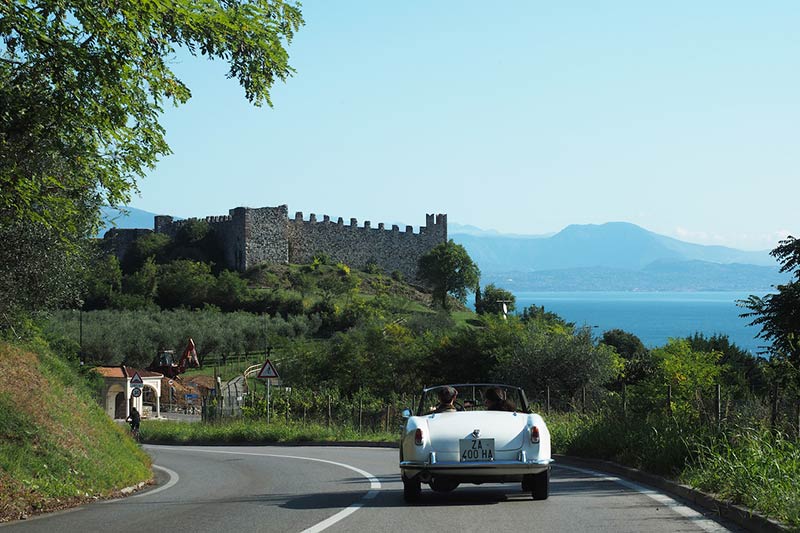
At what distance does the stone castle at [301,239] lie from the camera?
12025 centimetres

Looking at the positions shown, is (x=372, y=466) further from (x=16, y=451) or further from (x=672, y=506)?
(x=672, y=506)

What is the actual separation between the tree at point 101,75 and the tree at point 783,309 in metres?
9.78

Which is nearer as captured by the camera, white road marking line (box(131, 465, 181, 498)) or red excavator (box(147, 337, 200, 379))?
white road marking line (box(131, 465, 181, 498))

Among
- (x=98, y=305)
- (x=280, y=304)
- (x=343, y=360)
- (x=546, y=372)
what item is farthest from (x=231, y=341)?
(x=546, y=372)

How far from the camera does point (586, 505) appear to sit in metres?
11.9

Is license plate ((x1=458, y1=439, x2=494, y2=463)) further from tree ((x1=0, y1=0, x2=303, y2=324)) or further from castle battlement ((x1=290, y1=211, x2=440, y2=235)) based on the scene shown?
castle battlement ((x1=290, y1=211, x2=440, y2=235))

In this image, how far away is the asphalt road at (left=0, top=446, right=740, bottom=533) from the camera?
10.3 m

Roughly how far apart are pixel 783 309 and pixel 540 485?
26.1 feet

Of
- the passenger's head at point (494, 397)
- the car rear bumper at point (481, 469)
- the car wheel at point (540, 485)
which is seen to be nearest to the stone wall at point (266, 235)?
the passenger's head at point (494, 397)

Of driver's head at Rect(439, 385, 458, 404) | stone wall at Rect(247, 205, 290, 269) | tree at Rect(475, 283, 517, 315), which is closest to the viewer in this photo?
driver's head at Rect(439, 385, 458, 404)

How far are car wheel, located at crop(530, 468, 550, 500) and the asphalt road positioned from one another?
0.32 feet

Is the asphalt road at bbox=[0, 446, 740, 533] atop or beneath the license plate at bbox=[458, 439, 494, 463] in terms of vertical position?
beneath

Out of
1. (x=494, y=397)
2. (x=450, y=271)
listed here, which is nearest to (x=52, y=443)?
(x=494, y=397)

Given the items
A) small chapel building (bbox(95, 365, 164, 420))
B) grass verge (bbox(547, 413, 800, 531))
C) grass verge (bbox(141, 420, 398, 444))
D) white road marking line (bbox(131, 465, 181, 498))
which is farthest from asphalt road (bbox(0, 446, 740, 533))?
small chapel building (bbox(95, 365, 164, 420))
